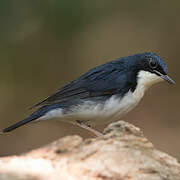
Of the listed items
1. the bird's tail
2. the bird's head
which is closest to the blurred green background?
the bird's head

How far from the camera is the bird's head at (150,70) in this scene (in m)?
6.98

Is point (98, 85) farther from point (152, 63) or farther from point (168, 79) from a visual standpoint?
point (168, 79)

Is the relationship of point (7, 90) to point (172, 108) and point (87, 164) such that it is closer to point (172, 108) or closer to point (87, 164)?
point (172, 108)

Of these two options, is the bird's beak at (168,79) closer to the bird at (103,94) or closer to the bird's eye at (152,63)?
the bird at (103,94)

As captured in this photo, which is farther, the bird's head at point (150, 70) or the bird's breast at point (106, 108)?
the bird's head at point (150, 70)

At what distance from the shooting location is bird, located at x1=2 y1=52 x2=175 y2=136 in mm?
6793

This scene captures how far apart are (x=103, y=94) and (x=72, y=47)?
6148 mm

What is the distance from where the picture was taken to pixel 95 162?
4.90m

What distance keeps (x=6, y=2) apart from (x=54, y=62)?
83.4 inches

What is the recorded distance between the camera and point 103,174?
4797 millimetres

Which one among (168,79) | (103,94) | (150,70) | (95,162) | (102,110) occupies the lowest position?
(95,162)

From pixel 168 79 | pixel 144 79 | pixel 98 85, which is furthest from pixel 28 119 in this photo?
pixel 168 79

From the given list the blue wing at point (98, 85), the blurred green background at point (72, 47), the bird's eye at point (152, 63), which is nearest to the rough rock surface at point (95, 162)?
the blue wing at point (98, 85)

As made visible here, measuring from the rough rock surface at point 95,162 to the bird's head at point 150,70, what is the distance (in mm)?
1583
